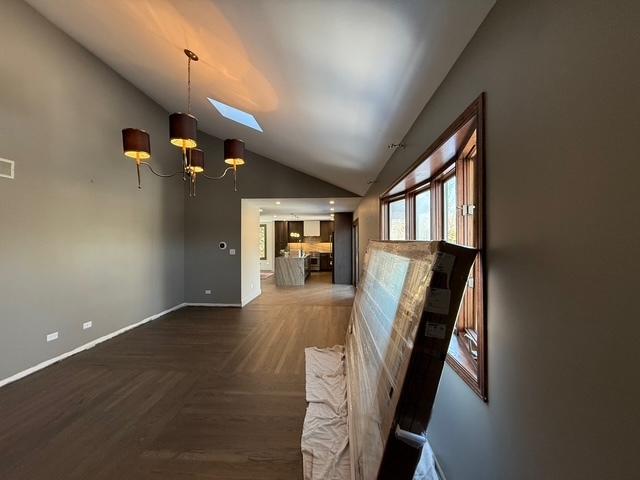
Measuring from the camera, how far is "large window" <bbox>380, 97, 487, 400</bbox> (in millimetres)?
1298

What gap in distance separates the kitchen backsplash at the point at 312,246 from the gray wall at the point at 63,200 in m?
8.24

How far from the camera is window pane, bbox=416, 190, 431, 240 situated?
3055 millimetres

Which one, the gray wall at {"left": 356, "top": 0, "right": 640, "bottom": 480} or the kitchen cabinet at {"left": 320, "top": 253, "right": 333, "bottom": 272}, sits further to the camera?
the kitchen cabinet at {"left": 320, "top": 253, "right": 333, "bottom": 272}

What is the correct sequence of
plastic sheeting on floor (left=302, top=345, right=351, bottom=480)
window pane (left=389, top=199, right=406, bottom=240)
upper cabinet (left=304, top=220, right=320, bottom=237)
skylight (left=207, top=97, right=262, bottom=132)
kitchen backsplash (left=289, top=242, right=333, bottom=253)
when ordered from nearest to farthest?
1. plastic sheeting on floor (left=302, top=345, right=351, bottom=480)
2. skylight (left=207, top=97, right=262, bottom=132)
3. window pane (left=389, top=199, right=406, bottom=240)
4. kitchen backsplash (left=289, top=242, right=333, bottom=253)
5. upper cabinet (left=304, top=220, right=320, bottom=237)

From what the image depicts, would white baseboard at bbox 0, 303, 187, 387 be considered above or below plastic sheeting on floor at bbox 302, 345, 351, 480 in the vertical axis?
above

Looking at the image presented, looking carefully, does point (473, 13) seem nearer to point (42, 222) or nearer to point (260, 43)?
point (260, 43)

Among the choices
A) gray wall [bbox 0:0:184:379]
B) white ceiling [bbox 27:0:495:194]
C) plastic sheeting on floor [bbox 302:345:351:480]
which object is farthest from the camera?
gray wall [bbox 0:0:184:379]

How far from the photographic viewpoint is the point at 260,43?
2.13 m

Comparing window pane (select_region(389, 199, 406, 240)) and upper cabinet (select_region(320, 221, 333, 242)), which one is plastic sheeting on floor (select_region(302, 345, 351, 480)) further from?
upper cabinet (select_region(320, 221, 333, 242))

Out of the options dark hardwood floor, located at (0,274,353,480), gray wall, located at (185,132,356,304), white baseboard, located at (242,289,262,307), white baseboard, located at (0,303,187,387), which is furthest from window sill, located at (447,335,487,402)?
white baseboard, located at (242,289,262,307)

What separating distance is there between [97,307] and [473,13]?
514cm

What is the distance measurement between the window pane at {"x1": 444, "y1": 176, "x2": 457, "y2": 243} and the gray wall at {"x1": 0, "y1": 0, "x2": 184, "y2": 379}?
4330 mm

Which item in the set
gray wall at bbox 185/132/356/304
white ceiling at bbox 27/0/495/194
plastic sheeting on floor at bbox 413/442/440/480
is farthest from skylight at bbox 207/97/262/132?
plastic sheeting on floor at bbox 413/442/440/480

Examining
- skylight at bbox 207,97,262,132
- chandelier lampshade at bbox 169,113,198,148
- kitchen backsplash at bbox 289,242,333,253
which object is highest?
skylight at bbox 207,97,262,132
